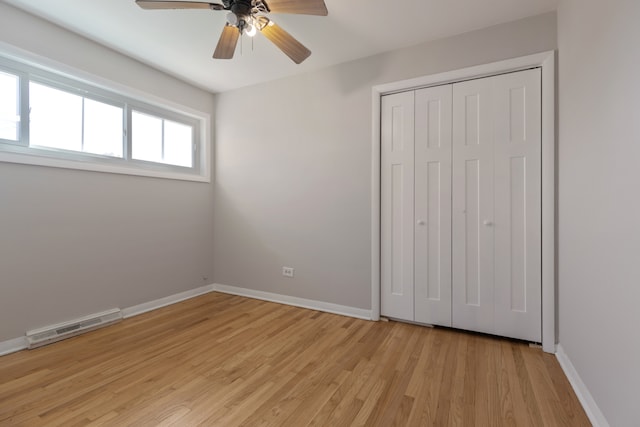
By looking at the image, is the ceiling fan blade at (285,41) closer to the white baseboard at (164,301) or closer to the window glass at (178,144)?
the window glass at (178,144)

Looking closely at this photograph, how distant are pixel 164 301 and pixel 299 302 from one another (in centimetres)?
152

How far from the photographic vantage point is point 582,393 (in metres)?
1.58

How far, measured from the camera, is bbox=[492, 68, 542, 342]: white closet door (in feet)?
7.26

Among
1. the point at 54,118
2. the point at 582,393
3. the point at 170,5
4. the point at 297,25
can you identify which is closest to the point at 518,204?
the point at 582,393

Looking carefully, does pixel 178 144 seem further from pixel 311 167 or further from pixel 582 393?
pixel 582 393

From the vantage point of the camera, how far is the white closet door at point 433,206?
8.24 feet

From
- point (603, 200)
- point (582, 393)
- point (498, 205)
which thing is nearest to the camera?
point (603, 200)

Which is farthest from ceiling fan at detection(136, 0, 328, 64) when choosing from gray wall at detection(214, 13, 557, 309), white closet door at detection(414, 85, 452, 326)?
white closet door at detection(414, 85, 452, 326)

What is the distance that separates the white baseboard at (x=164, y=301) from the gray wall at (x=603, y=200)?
11.8 ft

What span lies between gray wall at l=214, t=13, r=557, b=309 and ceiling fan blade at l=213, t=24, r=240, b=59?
1117 mm

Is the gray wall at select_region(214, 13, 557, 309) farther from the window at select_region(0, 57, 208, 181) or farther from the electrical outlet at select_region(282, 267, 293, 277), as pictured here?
the window at select_region(0, 57, 208, 181)

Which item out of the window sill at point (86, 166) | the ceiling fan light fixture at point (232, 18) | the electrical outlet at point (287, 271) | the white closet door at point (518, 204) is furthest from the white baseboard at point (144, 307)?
the white closet door at point (518, 204)

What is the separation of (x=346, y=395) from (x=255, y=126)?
9.79 ft

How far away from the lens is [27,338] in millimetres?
2178
